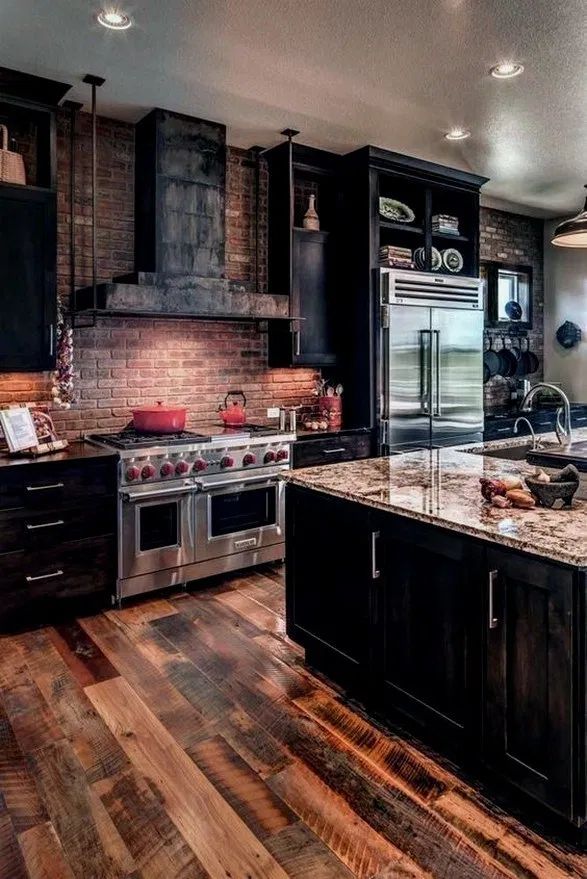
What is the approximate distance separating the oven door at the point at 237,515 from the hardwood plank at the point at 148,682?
0.65 m

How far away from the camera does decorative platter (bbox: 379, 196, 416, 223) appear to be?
17.1 ft

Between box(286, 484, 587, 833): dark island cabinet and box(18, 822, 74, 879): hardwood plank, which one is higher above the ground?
box(286, 484, 587, 833): dark island cabinet

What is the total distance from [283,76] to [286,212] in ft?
4.25

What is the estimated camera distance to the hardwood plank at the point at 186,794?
6.02ft

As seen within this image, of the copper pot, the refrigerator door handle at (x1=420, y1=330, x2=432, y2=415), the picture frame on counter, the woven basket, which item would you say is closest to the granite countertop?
the copper pot

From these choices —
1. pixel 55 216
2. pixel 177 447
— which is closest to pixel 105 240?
pixel 55 216

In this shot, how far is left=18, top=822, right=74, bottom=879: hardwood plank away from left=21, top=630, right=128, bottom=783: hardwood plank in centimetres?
26

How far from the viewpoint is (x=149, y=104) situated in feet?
13.3

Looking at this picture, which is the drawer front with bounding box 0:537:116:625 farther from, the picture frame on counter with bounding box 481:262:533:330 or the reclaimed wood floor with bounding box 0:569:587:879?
the picture frame on counter with bounding box 481:262:533:330

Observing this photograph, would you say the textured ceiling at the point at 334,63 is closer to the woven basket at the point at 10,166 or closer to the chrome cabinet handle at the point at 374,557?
the woven basket at the point at 10,166

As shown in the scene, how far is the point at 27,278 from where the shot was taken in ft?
12.2

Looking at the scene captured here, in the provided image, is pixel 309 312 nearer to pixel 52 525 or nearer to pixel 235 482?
pixel 235 482

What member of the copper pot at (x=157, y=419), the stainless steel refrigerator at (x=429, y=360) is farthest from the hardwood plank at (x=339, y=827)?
the stainless steel refrigerator at (x=429, y=360)

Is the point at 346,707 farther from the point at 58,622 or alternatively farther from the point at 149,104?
the point at 149,104
